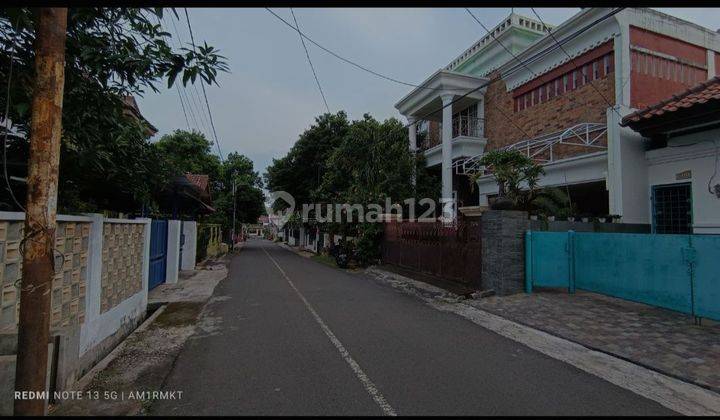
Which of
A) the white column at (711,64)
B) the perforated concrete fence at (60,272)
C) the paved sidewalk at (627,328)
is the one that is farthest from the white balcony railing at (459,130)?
the perforated concrete fence at (60,272)

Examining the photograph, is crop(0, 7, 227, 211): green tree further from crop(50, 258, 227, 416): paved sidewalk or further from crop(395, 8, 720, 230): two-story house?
crop(395, 8, 720, 230): two-story house

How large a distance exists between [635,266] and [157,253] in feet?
36.8

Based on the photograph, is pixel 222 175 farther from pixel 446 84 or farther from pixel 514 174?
pixel 514 174

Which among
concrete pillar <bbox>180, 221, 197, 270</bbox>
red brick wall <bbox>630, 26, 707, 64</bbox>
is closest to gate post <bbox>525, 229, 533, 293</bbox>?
red brick wall <bbox>630, 26, 707, 64</bbox>

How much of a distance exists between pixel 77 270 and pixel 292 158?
25.5 metres

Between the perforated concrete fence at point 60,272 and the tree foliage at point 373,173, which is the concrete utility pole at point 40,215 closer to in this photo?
the perforated concrete fence at point 60,272

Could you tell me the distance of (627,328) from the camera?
19.9ft

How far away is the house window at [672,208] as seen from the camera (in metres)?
9.30

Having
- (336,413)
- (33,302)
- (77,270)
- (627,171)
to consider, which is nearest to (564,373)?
(336,413)

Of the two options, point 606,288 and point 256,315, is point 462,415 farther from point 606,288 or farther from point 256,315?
point 606,288

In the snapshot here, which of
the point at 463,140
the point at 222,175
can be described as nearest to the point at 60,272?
the point at 463,140

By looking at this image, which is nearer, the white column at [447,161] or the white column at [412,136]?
the white column at [447,161]

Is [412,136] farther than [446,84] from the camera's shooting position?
Yes

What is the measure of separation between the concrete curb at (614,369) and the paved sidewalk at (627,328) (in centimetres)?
15
